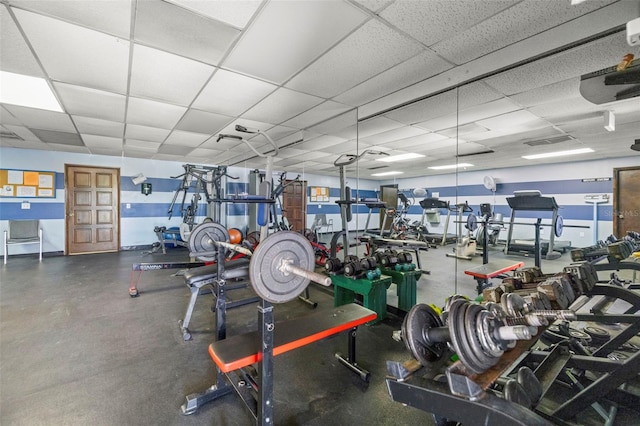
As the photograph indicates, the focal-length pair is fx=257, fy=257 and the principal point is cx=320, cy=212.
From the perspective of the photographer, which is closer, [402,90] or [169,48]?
[169,48]

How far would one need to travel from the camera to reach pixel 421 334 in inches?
35.6

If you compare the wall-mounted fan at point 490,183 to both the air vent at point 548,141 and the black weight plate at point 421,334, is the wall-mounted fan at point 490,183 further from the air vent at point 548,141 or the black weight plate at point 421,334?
the black weight plate at point 421,334

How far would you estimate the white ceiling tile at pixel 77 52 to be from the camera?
1.69 m

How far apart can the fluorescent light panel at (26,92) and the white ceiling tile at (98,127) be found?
38 cm

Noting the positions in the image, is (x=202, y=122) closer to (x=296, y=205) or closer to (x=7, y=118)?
(x=7, y=118)

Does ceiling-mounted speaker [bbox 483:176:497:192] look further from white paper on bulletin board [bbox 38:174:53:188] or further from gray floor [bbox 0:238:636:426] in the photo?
white paper on bulletin board [bbox 38:174:53:188]

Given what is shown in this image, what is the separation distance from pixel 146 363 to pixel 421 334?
2186 mm

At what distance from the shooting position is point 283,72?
87.0 inches

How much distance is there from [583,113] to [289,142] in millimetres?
3790

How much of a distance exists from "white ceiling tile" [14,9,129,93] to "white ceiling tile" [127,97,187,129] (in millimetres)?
439

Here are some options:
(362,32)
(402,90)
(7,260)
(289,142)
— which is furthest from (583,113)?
(7,260)

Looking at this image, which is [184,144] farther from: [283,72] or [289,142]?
[283,72]

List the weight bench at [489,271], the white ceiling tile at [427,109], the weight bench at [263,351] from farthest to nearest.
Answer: the weight bench at [489,271] < the white ceiling tile at [427,109] < the weight bench at [263,351]

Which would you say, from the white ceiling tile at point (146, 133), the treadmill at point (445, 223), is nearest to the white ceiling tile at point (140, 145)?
the white ceiling tile at point (146, 133)
